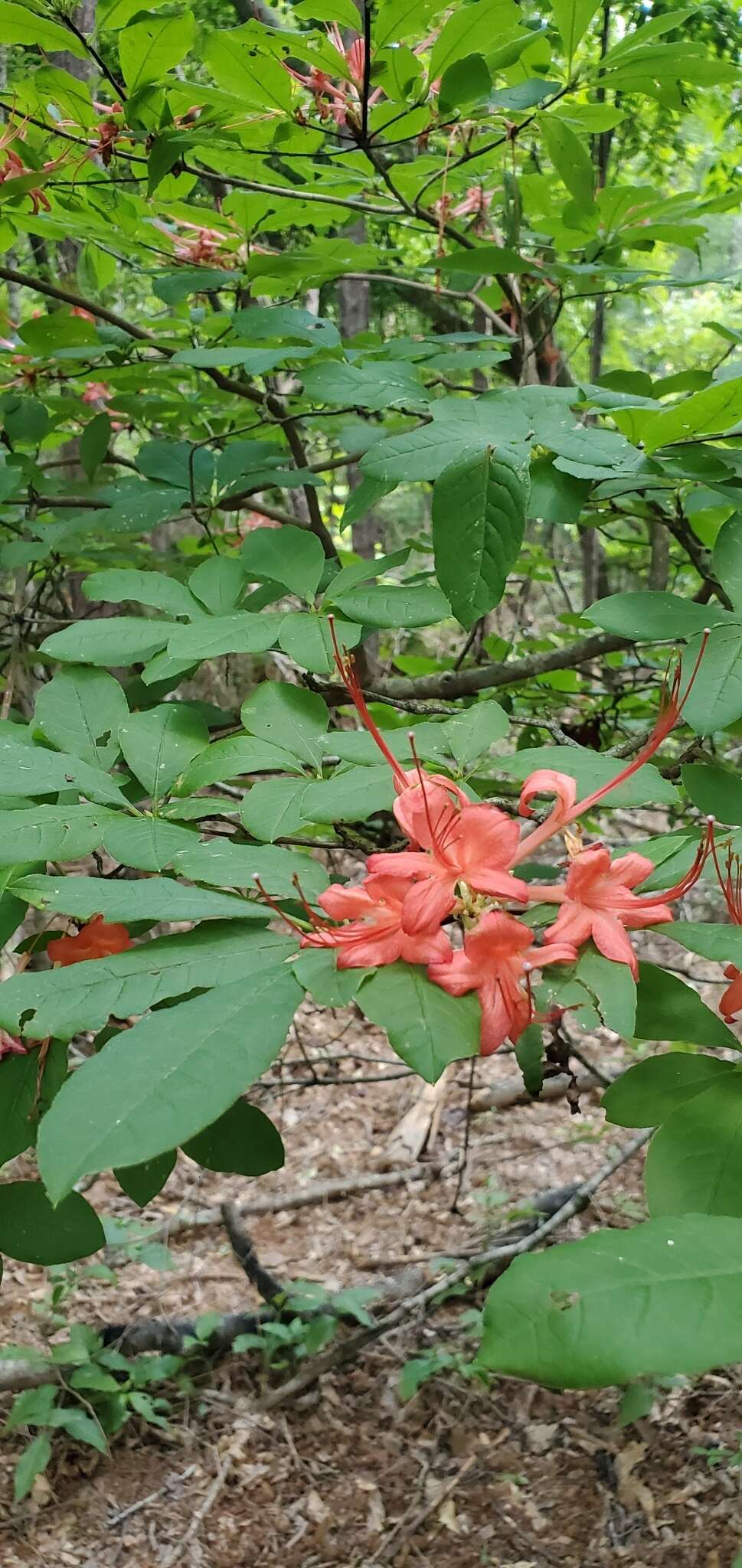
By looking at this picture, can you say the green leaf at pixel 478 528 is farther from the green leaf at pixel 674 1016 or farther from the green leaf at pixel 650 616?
the green leaf at pixel 674 1016

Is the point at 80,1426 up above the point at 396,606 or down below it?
below

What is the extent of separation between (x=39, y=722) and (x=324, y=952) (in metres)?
0.39

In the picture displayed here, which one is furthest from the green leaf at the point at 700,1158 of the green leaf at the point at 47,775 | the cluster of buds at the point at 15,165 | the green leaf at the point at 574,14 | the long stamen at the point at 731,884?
the cluster of buds at the point at 15,165

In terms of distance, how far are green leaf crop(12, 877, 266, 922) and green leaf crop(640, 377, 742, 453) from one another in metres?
0.52

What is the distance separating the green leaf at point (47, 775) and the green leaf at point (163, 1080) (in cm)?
26

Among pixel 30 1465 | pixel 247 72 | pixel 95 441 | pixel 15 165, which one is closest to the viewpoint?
pixel 247 72

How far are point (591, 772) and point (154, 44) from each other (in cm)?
85

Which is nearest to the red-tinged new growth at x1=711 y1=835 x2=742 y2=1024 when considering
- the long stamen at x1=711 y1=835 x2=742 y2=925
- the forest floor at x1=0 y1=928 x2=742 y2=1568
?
the long stamen at x1=711 y1=835 x2=742 y2=925

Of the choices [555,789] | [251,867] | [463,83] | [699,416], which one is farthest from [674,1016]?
[463,83]

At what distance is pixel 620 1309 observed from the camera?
14.0 inches

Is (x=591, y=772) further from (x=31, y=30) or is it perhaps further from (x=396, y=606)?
(x=31, y=30)

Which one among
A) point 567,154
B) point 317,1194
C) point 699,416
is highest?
point 567,154

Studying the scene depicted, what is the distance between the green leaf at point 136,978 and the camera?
0.51 metres

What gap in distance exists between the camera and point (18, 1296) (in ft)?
8.04
